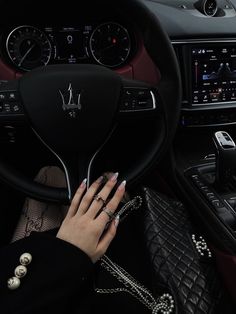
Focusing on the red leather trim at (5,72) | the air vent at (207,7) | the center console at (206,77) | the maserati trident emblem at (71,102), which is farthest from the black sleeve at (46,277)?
the air vent at (207,7)

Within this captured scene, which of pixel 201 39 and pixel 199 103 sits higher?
pixel 201 39

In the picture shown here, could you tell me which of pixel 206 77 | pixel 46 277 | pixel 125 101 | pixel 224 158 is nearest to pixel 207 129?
pixel 206 77

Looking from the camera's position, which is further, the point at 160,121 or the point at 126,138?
the point at 126,138

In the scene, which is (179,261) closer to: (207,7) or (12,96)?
(12,96)

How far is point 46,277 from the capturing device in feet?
2.71

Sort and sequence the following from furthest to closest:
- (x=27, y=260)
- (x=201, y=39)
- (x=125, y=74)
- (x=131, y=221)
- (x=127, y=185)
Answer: (x=201, y=39)
(x=131, y=221)
(x=125, y=74)
(x=127, y=185)
(x=27, y=260)

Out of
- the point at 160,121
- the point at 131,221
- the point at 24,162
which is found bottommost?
the point at 131,221

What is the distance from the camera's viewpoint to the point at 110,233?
90cm

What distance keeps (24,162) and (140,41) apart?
0.46 m

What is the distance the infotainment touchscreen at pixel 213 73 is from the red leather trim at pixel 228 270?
493 mm

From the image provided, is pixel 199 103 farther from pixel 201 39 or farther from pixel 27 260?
pixel 27 260

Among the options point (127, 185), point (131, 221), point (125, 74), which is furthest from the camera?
point (131, 221)

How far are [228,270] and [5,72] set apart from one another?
663 mm

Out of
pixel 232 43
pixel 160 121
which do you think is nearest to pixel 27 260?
pixel 160 121
